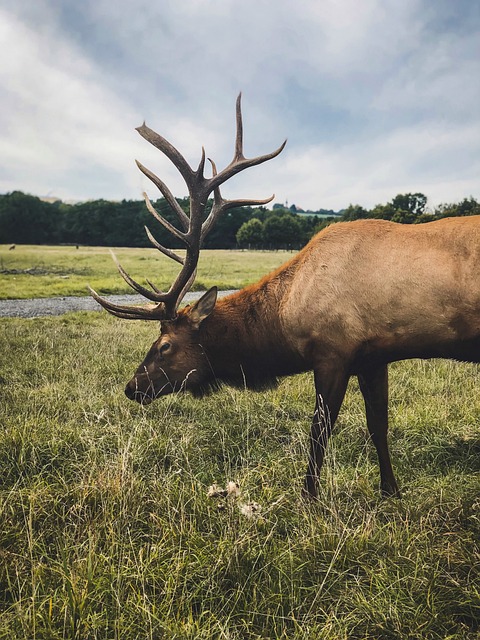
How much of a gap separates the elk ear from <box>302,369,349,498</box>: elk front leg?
1.27m

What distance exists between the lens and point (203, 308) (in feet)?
13.0

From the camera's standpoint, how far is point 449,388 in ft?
17.2

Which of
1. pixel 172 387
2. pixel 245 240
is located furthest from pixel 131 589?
pixel 245 240

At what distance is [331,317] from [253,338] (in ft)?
2.92

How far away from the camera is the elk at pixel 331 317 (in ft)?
9.55

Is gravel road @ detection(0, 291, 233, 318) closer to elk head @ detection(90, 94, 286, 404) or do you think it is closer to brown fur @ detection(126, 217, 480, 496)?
elk head @ detection(90, 94, 286, 404)

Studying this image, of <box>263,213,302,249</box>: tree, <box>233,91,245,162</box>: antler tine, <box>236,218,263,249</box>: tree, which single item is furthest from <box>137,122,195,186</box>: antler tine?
<box>236,218,263,249</box>: tree

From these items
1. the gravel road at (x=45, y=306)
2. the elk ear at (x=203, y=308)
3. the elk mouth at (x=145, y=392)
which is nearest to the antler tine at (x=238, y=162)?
the elk ear at (x=203, y=308)

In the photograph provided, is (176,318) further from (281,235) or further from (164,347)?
(281,235)

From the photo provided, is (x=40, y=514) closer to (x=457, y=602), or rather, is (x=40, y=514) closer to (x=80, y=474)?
(x=80, y=474)

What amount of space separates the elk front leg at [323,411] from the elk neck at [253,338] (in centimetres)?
47

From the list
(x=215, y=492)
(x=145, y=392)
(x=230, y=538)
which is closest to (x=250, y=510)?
(x=230, y=538)

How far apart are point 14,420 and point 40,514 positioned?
1.66 metres

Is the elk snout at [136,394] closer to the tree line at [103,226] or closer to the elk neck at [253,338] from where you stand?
the elk neck at [253,338]
